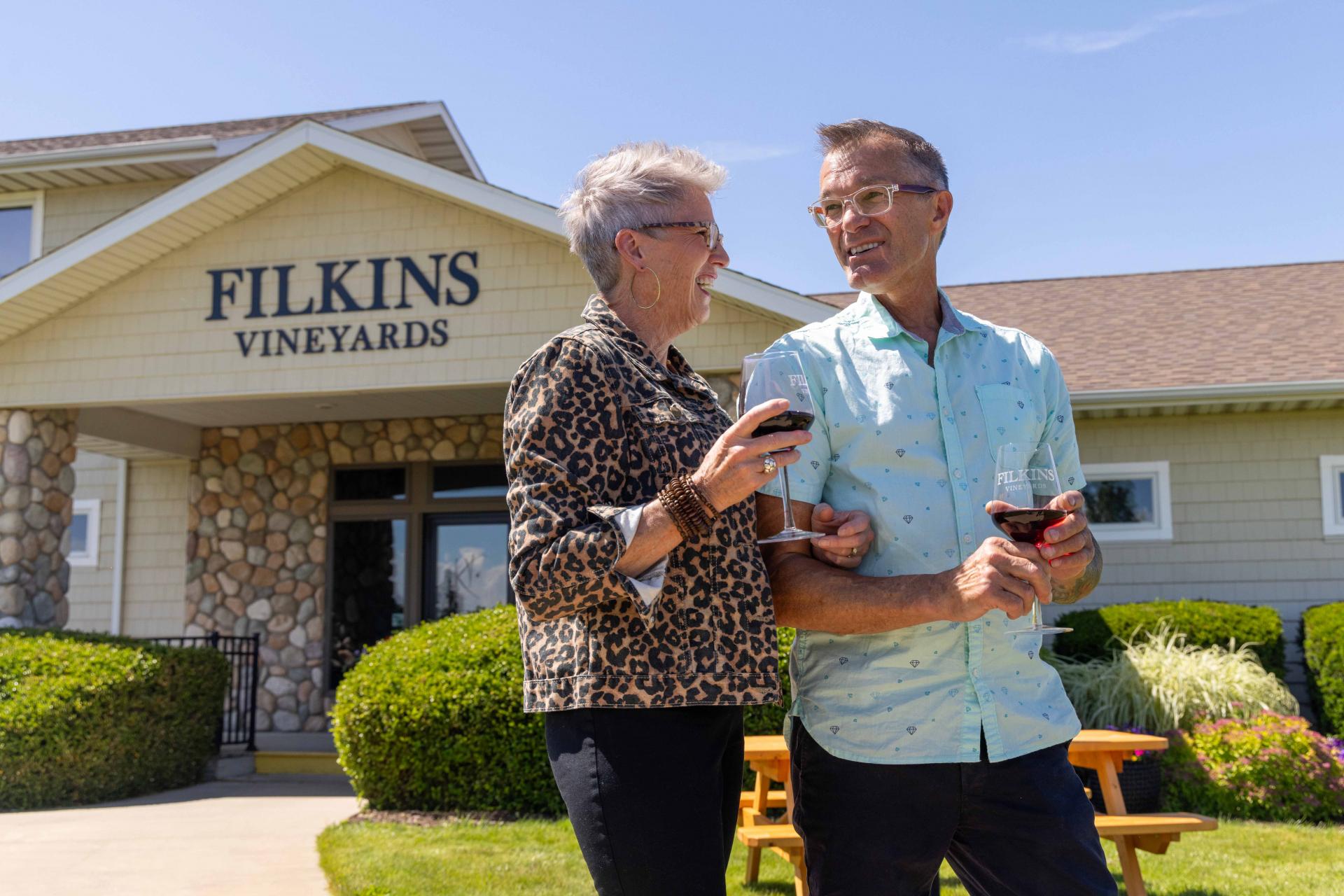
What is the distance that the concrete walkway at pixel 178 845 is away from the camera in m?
5.95

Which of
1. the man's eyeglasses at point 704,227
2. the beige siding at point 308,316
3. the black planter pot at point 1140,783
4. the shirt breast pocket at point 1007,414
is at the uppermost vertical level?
the beige siding at point 308,316

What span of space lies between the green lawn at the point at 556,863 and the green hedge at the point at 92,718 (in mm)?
2700

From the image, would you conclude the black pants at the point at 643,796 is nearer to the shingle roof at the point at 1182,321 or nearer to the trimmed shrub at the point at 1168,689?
the trimmed shrub at the point at 1168,689

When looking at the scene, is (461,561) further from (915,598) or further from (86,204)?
(915,598)

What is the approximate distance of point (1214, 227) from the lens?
14.4 m

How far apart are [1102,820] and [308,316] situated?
7.33m

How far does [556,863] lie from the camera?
6043 mm

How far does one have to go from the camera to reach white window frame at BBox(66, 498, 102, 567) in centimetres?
1359

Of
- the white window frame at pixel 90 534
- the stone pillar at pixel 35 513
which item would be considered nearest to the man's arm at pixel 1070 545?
the stone pillar at pixel 35 513

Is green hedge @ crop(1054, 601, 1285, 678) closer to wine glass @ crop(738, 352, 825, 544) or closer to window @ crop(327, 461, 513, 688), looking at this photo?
window @ crop(327, 461, 513, 688)

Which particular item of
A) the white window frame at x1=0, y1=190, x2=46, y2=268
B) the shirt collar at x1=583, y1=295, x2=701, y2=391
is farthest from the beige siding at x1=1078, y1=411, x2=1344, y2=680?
the white window frame at x1=0, y1=190, x2=46, y2=268

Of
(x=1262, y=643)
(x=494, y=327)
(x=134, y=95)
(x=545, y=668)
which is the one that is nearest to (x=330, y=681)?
(x=494, y=327)

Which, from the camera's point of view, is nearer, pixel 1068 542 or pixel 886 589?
pixel 1068 542

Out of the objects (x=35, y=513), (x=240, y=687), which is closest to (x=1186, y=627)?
(x=240, y=687)
